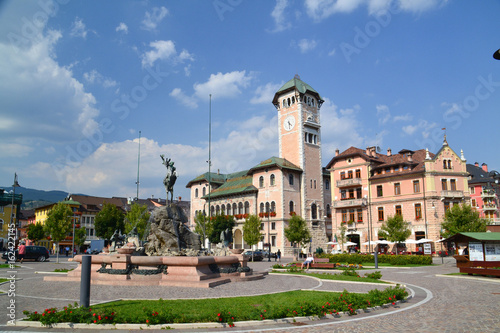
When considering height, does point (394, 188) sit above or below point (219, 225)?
above

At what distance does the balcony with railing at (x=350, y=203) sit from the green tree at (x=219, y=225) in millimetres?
18709

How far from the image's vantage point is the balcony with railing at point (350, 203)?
2243 inches

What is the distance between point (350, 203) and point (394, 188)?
6.80 meters

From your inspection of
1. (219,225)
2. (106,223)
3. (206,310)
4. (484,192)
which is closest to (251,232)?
(219,225)

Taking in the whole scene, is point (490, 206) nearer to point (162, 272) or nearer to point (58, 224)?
point (162, 272)

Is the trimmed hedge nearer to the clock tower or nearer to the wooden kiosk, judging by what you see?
the wooden kiosk

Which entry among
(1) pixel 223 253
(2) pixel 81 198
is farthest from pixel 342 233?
(2) pixel 81 198

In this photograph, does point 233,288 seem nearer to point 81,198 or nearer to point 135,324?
point 135,324

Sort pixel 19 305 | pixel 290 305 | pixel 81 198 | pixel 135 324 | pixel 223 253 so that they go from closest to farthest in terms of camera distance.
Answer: pixel 135 324 → pixel 290 305 → pixel 19 305 → pixel 223 253 → pixel 81 198

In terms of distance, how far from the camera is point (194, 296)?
1385 cm

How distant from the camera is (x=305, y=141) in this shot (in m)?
67.8

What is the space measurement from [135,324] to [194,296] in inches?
193

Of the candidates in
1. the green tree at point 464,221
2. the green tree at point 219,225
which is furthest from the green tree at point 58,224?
the green tree at point 464,221

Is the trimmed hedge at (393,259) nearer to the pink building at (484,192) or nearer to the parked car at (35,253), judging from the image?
the parked car at (35,253)
